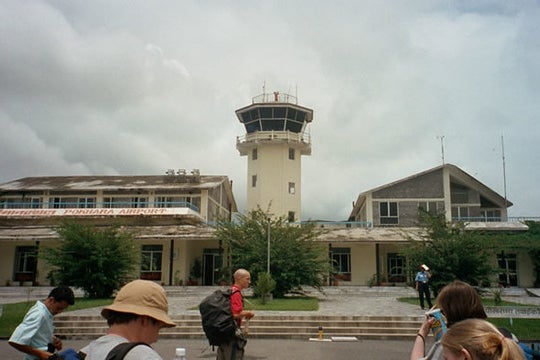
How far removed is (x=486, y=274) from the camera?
782 inches

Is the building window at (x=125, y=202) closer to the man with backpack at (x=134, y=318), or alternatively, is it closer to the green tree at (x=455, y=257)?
the green tree at (x=455, y=257)

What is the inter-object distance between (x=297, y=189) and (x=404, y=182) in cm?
818

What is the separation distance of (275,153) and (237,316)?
32110 millimetres

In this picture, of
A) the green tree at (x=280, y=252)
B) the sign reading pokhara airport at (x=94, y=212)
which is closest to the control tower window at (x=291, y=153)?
the sign reading pokhara airport at (x=94, y=212)

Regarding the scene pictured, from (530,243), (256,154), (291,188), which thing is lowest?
(530,243)

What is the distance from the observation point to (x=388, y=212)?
33.3m

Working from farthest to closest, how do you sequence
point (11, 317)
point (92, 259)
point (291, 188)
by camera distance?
1. point (291, 188)
2. point (92, 259)
3. point (11, 317)

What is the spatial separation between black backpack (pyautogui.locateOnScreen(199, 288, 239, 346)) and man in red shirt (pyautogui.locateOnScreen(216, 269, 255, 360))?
14 centimetres

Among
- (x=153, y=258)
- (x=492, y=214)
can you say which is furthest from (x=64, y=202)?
(x=492, y=214)

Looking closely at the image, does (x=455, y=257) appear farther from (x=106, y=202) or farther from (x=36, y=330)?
(x=106, y=202)

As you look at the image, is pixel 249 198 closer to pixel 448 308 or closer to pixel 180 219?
pixel 180 219

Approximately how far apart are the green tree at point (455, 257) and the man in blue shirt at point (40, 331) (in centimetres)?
1757

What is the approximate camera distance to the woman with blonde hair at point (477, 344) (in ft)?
6.74

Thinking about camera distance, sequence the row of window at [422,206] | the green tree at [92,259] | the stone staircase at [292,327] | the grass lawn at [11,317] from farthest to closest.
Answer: the row of window at [422,206]
the green tree at [92,259]
the stone staircase at [292,327]
the grass lawn at [11,317]
